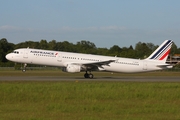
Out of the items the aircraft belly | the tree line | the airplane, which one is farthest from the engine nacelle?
the tree line

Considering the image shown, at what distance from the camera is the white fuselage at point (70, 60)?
44312mm

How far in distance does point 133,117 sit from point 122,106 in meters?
3.37

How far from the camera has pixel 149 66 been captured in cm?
4888

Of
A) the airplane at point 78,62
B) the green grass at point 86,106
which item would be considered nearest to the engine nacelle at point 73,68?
the airplane at point 78,62

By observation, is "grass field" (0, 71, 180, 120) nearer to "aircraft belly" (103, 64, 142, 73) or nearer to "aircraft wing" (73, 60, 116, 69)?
"aircraft wing" (73, 60, 116, 69)

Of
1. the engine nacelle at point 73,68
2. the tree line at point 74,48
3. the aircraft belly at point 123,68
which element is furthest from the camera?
the tree line at point 74,48

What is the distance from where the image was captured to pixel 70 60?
45062 millimetres

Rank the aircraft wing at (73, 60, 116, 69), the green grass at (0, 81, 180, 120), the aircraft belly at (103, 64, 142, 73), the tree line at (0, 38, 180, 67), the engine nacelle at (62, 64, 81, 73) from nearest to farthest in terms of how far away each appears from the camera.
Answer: the green grass at (0, 81, 180, 120) → the engine nacelle at (62, 64, 81, 73) → the aircraft wing at (73, 60, 116, 69) → the aircraft belly at (103, 64, 142, 73) → the tree line at (0, 38, 180, 67)

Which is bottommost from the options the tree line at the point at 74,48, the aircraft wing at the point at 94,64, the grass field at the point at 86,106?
the grass field at the point at 86,106

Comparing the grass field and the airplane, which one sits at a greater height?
the airplane

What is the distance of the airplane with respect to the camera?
44.3 m

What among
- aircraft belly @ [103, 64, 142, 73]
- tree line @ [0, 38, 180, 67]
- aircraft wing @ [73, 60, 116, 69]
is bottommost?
aircraft belly @ [103, 64, 142, 73]

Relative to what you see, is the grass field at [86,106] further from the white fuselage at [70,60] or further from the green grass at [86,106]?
the white fuselage at [70,60]

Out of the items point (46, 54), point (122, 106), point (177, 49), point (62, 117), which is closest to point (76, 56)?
point (46, 54)
